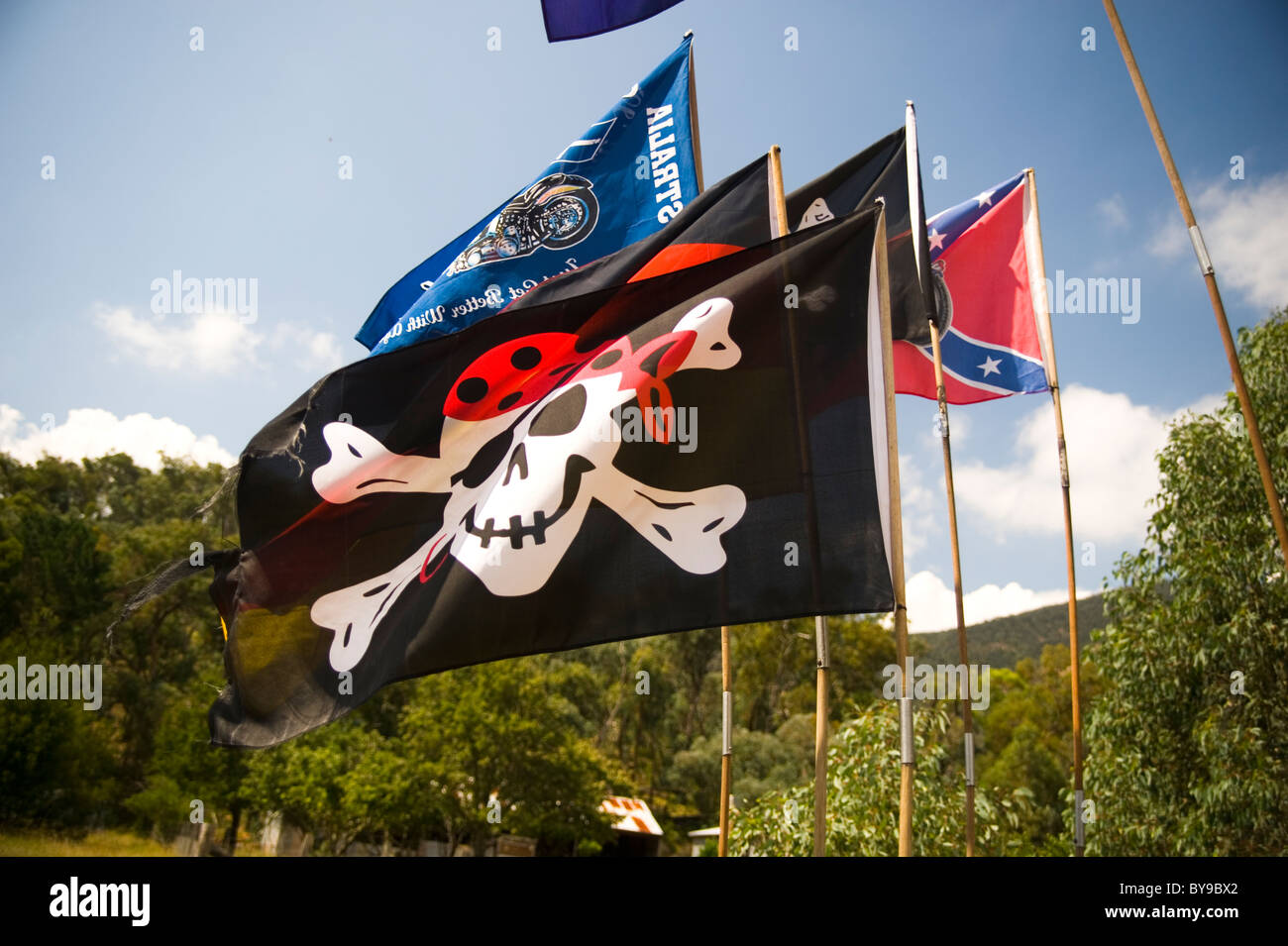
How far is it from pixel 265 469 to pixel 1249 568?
14292 millimetres

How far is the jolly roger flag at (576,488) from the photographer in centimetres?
545

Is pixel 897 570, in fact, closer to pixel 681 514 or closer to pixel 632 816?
pixel 681 514

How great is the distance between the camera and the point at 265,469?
6820mm

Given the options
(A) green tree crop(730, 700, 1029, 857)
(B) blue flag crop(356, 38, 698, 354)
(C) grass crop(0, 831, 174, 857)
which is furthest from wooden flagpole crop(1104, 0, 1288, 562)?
(C) grass crop(0, 831, 174, 857)

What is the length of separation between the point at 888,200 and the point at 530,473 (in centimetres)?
577

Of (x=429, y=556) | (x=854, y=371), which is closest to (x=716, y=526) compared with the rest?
(x=854, y=371)

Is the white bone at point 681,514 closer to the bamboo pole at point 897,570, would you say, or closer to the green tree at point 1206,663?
the bamboo pole at point 897,570

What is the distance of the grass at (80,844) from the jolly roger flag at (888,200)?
31.9m

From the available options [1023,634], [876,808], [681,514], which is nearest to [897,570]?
[681,514]

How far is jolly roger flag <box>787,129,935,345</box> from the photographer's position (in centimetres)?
973

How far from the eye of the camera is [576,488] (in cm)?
582

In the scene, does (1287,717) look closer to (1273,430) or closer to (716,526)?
(1273,430)

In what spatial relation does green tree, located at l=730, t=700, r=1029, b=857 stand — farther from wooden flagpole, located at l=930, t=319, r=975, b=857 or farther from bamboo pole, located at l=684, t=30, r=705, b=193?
bamboo pole, located at l=684, t=30, r=705, b=193
